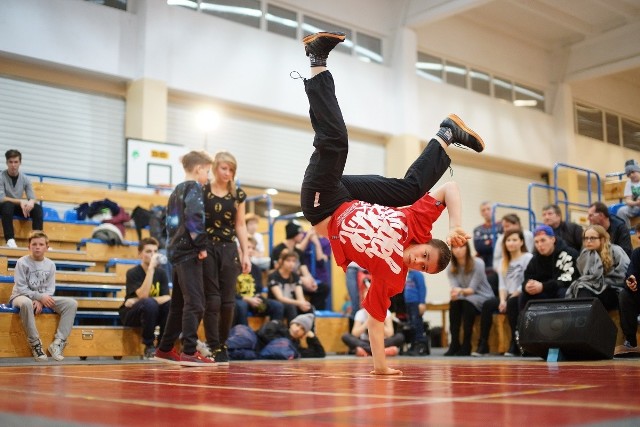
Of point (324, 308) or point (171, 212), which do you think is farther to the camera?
point (324, 308)

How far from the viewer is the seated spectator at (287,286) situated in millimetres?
8086

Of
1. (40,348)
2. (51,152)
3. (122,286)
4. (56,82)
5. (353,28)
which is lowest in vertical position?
(40,348)

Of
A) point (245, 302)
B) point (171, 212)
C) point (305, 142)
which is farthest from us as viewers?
point (305, 142)

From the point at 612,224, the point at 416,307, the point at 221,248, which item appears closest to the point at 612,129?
the point at 612,224

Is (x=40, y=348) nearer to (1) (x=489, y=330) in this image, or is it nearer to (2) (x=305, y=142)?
(1) (x=489, y=330)

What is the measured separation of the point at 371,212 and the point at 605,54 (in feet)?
49.0

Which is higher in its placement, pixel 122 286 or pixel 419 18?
pixel 419 18

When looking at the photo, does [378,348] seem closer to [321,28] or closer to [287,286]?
[287,286]

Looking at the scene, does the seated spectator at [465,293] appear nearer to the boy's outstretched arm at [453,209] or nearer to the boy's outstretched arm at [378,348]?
the boy's outstretched arm at [453,209]

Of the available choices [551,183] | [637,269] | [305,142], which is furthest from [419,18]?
[637,269]

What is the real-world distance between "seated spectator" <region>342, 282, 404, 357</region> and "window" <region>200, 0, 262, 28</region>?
246 inches

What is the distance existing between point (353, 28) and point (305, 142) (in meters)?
2.56

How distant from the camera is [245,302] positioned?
24.6 feet

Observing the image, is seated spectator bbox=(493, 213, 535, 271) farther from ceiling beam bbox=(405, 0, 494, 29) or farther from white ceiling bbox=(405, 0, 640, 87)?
white ceiling bbox=(405, 0, 640, 87)
